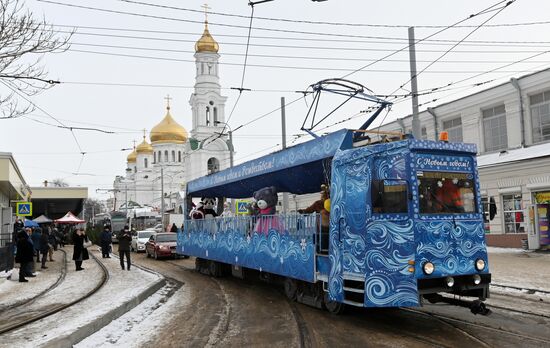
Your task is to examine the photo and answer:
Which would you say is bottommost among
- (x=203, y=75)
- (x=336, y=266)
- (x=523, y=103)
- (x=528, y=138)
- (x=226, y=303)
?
(x=226, y=303)

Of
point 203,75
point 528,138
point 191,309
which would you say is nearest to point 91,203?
point 203,75

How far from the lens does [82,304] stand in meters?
11.1

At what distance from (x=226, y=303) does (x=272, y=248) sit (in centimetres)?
156

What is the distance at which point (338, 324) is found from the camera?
8.99 metres

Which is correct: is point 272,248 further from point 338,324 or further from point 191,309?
point 338,324

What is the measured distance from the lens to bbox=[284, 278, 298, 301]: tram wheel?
11409mm

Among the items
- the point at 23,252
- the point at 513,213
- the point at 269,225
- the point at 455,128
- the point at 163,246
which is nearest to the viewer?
the point at 269,225

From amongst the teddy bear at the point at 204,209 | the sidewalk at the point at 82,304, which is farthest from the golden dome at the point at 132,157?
the teddy bear at the point at 204,209

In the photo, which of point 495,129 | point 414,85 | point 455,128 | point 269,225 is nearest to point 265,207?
point 269,225

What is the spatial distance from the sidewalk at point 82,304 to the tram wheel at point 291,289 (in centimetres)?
319

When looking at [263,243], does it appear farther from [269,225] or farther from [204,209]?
[204,209]

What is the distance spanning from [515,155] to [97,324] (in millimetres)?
21607

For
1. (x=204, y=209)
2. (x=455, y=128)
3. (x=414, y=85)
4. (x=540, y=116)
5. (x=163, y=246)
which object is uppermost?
(x=455, y=128)

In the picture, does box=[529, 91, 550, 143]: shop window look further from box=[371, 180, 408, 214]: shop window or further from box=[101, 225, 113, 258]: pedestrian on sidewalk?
box=[101, 225, 113, 258]: pedestrian on sidewalk
